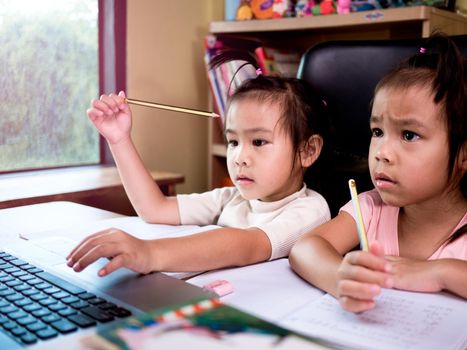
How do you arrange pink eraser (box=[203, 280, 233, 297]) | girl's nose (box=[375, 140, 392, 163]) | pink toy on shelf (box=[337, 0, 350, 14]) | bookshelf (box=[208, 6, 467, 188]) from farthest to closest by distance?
pink toy on shelf (box=[337, 0, 350, 14]) → bookshelf (box=[208, 6, 467, 188]) → girl's nose (box=[375, 140, 392, 163]) → pink eraser (box=[203, 280, 233, 297])

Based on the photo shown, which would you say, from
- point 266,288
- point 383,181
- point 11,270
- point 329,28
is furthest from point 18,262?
→ point 329,28

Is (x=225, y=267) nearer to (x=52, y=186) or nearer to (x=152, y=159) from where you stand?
(x=52, y=186)

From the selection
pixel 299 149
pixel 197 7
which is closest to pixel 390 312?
pixel 299 149

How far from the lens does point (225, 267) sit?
853 millimetres

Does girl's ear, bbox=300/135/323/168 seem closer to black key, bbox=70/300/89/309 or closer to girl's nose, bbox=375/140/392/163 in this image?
girl's nose, bbox=375/140/392/163

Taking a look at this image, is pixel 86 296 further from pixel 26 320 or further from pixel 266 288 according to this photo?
pixel 266 288

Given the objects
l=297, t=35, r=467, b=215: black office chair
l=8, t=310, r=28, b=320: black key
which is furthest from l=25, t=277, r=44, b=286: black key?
l=297, t=35, r=467, b=215: black office chair

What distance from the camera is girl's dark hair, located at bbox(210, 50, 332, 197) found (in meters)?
1.14

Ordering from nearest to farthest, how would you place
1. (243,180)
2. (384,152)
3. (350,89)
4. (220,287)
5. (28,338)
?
1. (28,338)
2. (220,287)
3. (384,152)
4. (243,180)
5. (350,89)

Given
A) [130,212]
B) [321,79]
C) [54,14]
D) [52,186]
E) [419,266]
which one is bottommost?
[130,212]

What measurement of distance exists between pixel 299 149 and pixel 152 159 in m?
1.10

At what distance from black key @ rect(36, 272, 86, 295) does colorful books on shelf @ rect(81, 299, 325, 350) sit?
0.24m

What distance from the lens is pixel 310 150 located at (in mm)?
1184

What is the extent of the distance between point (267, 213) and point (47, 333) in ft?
2.11
